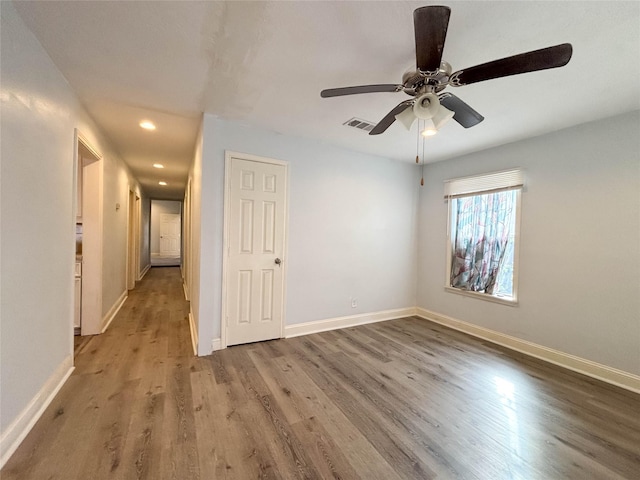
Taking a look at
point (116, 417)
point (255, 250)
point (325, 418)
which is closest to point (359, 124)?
point (255, 250)

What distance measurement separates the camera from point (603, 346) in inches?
97.0

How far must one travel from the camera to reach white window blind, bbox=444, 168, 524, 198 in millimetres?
3133

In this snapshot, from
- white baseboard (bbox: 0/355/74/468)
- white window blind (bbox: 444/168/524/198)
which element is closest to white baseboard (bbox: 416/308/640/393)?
white window blind (bbox: 444/168/524/198)

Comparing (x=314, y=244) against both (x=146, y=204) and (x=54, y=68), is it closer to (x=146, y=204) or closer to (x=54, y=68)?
(x=54, y=68)

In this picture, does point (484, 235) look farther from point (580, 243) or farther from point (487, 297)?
point (580, 243)

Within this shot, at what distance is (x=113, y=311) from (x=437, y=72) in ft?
15.8

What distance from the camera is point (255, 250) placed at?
9.95ft

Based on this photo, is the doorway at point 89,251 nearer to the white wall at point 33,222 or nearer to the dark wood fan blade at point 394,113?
the white wall at point 33,222

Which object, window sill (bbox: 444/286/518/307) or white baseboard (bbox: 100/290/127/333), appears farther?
white baseboard (bbox: 100/290/127/333)

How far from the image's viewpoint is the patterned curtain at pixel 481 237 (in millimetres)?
3273

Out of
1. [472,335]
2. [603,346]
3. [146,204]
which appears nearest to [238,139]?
[472,335]

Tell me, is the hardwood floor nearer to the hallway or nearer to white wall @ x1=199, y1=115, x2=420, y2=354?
the hallway

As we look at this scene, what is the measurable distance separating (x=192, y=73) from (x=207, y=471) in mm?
2564

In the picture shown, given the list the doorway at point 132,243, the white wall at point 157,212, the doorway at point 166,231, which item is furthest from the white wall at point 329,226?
the white wall at point 157,212
